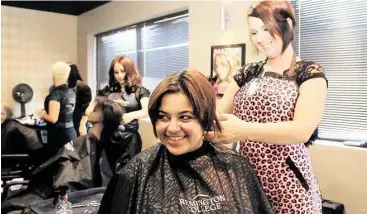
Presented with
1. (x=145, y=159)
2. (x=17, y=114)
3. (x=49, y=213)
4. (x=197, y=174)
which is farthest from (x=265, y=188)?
(x=17, y=114)

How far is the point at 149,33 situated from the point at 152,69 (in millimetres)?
423

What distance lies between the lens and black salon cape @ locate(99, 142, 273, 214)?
1056mm

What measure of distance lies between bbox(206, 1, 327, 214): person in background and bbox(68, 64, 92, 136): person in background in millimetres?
2620

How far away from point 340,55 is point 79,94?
2266 mm

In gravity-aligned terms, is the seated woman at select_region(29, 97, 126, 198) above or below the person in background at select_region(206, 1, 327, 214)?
below

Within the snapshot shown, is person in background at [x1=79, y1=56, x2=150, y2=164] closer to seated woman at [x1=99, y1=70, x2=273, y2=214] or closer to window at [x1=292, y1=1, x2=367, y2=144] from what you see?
window at [x1=292, y1=1, x2=367, y2=144]

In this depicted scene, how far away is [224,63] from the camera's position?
3.20 m

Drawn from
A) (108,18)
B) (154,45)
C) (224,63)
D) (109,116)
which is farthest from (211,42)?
(108,18)

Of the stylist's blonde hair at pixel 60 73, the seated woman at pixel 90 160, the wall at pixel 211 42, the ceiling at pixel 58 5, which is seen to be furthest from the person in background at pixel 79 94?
the ceiling at pixel 58 5

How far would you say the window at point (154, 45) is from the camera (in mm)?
4008

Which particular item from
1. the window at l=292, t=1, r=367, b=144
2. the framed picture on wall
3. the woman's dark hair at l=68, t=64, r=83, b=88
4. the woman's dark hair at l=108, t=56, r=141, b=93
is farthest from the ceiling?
the window at l=292, t=1, r=367, b=144

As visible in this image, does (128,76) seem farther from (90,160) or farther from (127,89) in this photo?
(90,160)

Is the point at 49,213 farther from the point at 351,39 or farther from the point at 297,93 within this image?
the point at 351,39

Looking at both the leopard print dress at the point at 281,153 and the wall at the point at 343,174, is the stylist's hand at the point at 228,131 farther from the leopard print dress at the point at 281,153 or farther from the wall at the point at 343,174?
the wall at the point at 343,174
